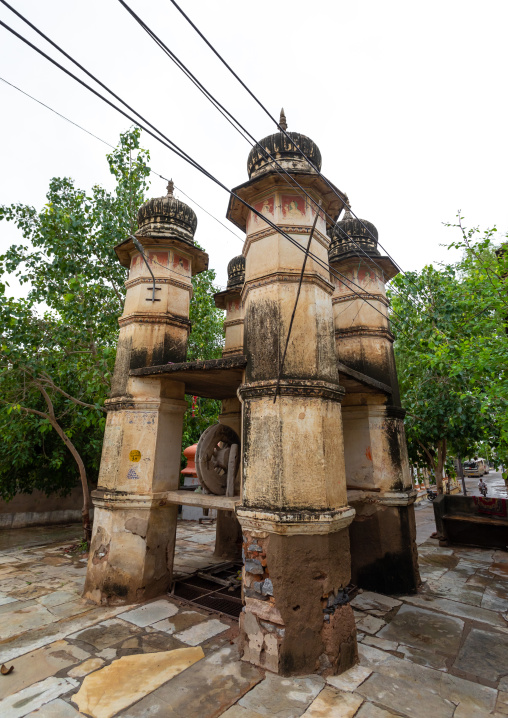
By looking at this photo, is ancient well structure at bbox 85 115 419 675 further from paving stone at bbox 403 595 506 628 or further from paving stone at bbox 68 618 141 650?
paving stone at bbox 68 618 141 650

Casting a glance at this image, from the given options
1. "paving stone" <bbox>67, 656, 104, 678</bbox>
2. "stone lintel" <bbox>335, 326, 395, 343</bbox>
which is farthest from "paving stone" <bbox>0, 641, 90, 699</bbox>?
"stone lintel" <bbox>335, 326, 395, 343</bbox>

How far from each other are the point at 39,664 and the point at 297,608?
2968 mm

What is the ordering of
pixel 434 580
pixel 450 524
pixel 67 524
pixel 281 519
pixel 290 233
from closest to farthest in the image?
pixel 281 519
pixel 290 233
pixel 434 580
pixel 450 524
pixel 67 524

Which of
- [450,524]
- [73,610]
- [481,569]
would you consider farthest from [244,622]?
[450,524]

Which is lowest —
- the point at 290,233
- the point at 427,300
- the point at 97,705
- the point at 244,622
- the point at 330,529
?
the point at 97,705

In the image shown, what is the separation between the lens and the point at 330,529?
13.7 feet

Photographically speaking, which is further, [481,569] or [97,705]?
[481,569]

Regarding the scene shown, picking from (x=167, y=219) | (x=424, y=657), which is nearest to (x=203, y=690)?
(x=424, y=657)

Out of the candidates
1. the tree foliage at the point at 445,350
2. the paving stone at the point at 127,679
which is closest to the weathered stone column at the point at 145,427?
the paving stone at the point at 127,679

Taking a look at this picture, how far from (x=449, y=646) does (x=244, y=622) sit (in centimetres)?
262

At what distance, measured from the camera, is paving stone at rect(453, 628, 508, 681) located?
4.00 meters

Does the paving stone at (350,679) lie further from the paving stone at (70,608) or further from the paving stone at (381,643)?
the paving stone at (70,608)

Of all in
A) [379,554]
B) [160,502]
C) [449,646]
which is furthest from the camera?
[379,554]

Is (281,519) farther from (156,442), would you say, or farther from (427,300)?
(427,300)
